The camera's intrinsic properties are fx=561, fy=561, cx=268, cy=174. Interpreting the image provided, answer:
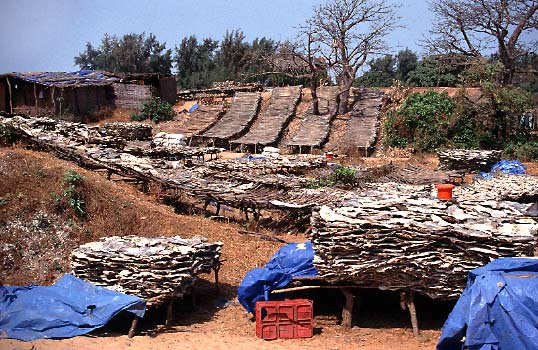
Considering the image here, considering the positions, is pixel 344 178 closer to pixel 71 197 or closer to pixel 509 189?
pixel 509 189

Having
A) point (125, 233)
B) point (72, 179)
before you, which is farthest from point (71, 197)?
point (125, 233)

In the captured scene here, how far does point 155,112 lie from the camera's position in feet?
104

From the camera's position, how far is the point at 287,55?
103ft

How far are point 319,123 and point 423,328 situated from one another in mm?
21212

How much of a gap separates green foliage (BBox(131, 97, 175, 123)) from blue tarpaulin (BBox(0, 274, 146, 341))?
78.0ft

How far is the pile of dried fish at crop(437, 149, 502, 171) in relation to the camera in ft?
68.0

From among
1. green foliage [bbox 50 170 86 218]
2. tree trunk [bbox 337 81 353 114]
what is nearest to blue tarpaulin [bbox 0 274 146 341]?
green foliage [bbox 50 170 86 218]

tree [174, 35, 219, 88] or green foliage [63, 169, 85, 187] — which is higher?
tree [174, 35, 219, 88]

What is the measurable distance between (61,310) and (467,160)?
54.6ft

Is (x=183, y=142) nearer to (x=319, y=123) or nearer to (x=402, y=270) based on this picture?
(x=319, y=123)

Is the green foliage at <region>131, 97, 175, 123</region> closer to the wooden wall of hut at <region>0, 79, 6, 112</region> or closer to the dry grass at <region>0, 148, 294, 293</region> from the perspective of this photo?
the wooden wall of hut at <region>0, 79, 6, 112</region>

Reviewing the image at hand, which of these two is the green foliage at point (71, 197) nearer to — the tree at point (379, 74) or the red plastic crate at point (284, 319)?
the red plastic crate at point (284, 319)

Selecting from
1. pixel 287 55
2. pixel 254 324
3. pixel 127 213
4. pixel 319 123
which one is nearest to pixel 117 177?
pixel 127 213

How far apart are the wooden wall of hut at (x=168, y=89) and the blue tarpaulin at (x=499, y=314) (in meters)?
29.9
